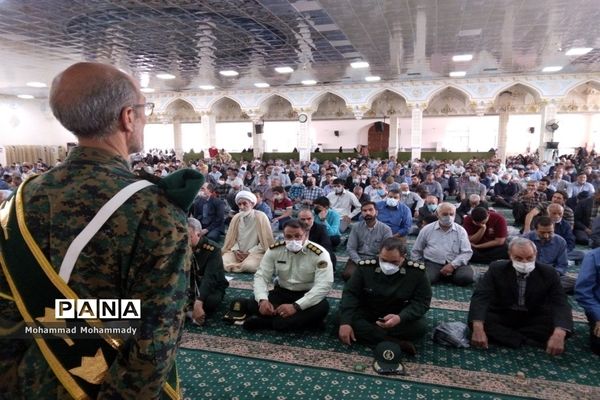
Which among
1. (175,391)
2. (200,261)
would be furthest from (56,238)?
(200,261)

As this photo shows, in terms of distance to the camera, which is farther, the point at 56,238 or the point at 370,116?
the point at 370,116

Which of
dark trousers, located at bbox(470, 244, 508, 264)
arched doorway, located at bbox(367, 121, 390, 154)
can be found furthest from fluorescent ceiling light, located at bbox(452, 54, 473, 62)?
arched doorway, located at bbox(367, 121, 390, 154)

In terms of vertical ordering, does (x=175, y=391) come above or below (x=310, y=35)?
below

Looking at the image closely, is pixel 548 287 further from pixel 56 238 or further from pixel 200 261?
pixel 56 238

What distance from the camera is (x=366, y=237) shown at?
165 inches

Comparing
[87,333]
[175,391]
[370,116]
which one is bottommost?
[175,391]

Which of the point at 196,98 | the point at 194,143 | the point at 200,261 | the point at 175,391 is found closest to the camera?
the point at 175,391

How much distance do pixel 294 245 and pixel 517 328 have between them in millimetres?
1686

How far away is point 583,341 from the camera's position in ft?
9.30

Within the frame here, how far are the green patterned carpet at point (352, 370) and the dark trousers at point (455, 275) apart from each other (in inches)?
40.7

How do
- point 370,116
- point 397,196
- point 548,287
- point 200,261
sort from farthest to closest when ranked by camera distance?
point 370,116
point 397,196
point 200,261
point 548,287

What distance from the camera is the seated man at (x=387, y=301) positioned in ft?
8.80

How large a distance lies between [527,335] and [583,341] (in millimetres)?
438

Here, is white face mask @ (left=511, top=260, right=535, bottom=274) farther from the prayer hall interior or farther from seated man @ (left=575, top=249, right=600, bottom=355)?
the prayer hall interior
